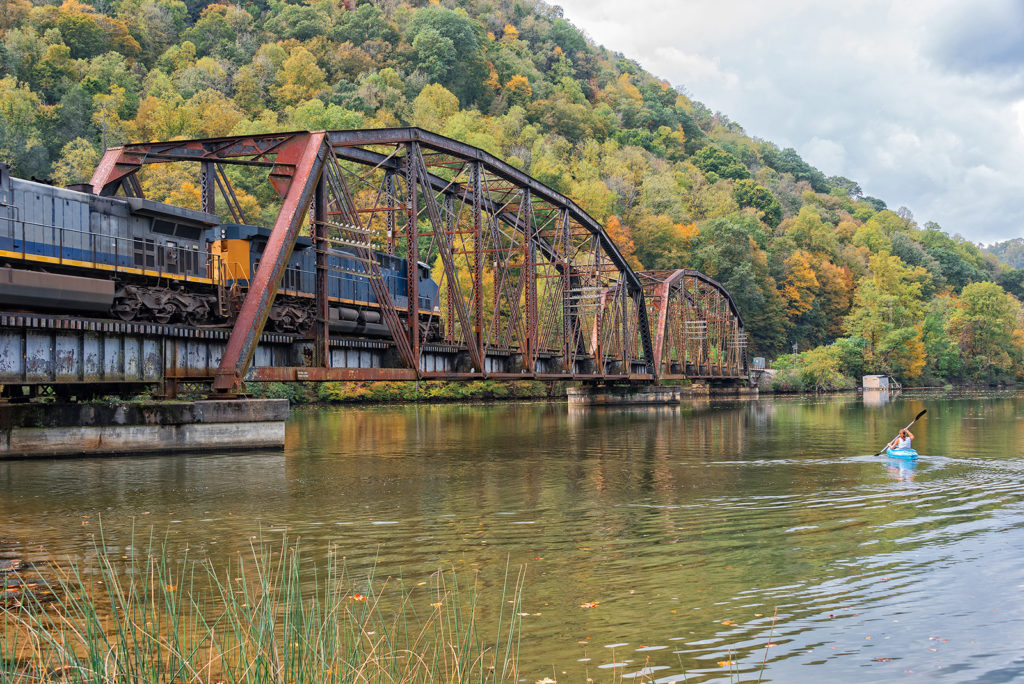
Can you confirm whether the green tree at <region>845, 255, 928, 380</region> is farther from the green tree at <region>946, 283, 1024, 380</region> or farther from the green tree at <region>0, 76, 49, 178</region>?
the green tree at <region>0, 76, 49, 178</region>

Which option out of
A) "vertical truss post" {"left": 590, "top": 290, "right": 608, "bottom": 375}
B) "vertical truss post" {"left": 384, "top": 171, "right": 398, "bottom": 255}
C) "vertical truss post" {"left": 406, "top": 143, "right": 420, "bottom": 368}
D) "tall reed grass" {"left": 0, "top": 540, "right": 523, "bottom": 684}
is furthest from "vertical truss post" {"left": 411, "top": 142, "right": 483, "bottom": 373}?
"vertical truss post" {"left": 590, "top": 290, "right": 608, "bottom": 375}

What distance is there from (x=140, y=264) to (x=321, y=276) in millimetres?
7219

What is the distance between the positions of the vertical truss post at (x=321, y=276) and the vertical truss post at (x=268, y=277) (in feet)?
2.76

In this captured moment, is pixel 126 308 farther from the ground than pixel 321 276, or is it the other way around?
pixel 321 276

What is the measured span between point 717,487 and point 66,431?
2067 centimetres

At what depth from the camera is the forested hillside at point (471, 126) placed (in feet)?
339

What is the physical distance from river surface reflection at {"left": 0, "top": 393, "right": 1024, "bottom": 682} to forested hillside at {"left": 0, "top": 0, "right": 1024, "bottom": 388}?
219 ft

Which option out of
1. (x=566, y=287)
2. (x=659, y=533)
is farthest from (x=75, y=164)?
(x=659, y=533)

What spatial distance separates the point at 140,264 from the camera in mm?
30062

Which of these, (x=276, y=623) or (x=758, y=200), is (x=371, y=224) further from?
(x=758, y=200)

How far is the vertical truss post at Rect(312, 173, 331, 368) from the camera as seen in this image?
27.9m

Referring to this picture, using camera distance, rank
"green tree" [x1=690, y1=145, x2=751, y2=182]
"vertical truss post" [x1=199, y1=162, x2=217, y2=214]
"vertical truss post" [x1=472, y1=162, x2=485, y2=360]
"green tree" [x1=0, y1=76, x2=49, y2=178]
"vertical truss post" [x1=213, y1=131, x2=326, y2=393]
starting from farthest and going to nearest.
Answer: "green tree" [x1=690, y1=145, x2=751, y2=182] < "green tree" [x1=0, y1=76, x2=49, y2=178] < "vertical truss post" [x1=472, y1=162, x2=485, y2=360] < "vertical truss post" [x1=199, y1=162, x2=217, y2=214] < "vertical truss post" [x1=213, y1=131, x2=326, y2=393]

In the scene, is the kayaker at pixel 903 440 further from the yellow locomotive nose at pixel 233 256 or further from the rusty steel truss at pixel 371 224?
the yellow locomotive nose at pixel 233 256

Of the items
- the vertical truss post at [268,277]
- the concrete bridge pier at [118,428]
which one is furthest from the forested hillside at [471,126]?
the vertical truss post at [268,277]
